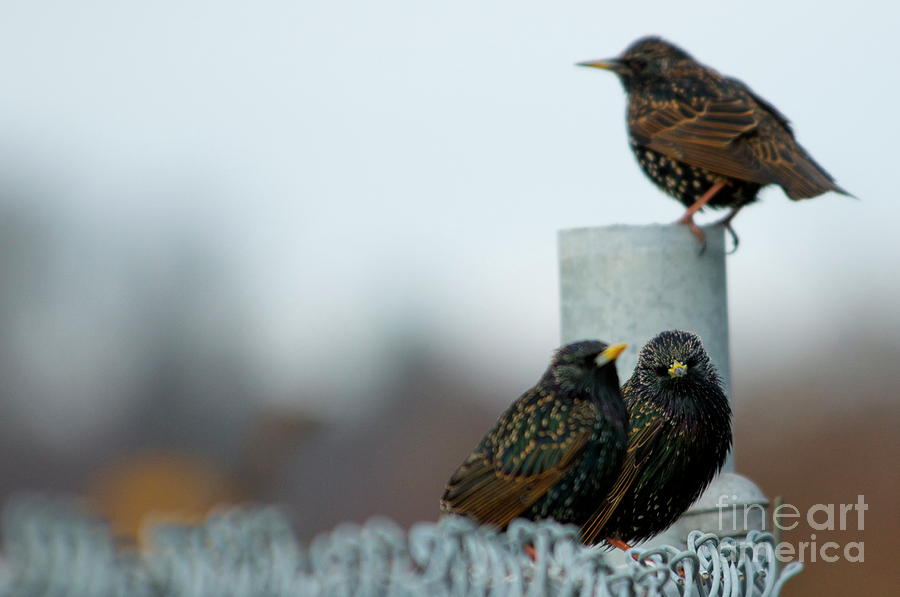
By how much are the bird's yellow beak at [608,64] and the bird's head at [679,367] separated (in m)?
2.44

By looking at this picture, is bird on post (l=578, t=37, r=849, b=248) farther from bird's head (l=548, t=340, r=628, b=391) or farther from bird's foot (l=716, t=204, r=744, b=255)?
bird's head (l=548, t=340, r=628, b=391)

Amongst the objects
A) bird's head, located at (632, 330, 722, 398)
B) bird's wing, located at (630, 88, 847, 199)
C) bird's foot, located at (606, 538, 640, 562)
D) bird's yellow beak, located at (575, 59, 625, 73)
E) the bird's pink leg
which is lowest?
bird's foot, located at (606, 538, 640, 562)

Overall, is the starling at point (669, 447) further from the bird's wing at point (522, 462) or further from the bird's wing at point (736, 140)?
the bird's wing at point (736, 140)

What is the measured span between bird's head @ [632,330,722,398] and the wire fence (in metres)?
0.92

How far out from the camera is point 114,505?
22.2 metres

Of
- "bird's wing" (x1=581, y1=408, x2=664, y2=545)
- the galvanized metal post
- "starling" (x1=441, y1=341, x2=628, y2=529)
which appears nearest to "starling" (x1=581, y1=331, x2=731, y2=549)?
"bird's wing" (x1=581, y1=408, x2=664, y2=545)

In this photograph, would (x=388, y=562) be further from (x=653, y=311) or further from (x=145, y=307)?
(x=145, y=307)

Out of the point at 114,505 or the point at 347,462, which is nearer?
the point at 114,505

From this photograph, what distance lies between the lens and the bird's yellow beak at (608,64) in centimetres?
566

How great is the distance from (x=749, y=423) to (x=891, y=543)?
4.80 m

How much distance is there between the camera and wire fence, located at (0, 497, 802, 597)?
173cm

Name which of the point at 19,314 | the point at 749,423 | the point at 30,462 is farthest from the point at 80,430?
the point at 749,423

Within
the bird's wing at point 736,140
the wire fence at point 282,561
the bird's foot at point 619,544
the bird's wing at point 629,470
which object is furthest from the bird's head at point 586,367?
the bird's wing at point 736,140

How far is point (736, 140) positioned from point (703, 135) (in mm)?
137
